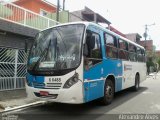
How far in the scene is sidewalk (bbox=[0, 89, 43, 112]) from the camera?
24.9 feet

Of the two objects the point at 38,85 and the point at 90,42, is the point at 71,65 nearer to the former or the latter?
the point at 90,42

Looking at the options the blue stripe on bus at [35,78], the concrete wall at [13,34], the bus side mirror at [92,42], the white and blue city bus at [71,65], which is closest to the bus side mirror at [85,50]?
the white and blue city bus at [71,65]

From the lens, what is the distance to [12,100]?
8.61 metres

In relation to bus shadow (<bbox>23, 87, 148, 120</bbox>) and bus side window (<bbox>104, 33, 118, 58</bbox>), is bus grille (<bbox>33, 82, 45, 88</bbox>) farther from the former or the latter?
bus side window (<bbox>104, 33, 118, 58</bbox>)

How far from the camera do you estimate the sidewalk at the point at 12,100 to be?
759 centimetres

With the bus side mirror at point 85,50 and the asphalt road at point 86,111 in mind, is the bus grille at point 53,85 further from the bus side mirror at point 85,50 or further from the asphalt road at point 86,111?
the bus side mirror at point 85,50

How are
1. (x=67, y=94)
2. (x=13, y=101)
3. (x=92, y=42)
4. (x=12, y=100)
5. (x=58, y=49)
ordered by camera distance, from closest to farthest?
(x=67, y=94) → (x=58, y=49) → (x=92, y=42) → (x=13, y=101) → (x=12, y=100)

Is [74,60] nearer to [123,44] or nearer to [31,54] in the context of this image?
[31,54]

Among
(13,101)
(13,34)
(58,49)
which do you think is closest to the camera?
(58,49)

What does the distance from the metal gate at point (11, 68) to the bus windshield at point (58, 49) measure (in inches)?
140

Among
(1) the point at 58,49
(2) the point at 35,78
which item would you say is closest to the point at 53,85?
(2) the point at 35,78

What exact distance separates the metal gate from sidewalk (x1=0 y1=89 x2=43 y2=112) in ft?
1.43

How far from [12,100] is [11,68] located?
2.49 m

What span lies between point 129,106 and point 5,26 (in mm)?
6694
